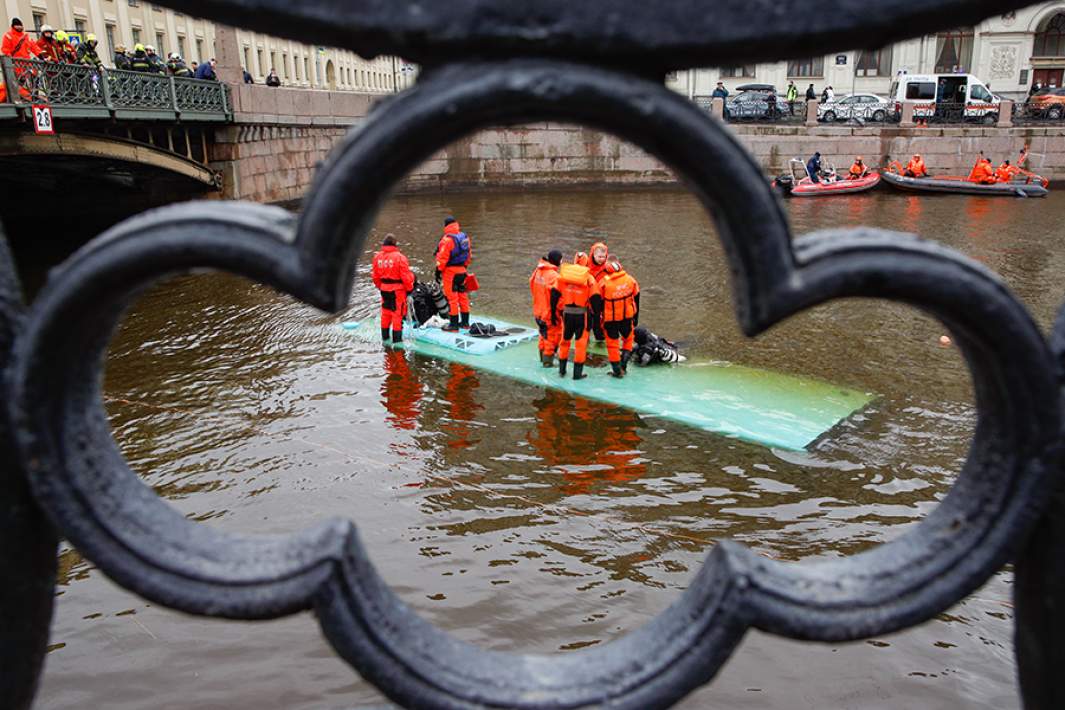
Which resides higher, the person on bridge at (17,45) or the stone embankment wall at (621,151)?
the person on bridge at (17,45)

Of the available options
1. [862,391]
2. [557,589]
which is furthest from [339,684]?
[862,391]

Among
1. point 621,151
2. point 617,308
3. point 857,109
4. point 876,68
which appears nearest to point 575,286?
point 617,308

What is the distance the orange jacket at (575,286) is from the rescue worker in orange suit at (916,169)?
73.8 feet

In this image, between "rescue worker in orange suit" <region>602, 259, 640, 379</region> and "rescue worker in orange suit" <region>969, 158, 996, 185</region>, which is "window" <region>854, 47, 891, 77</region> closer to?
"rescue worker in orange suit" <region>969, 158, 996, 185</region>

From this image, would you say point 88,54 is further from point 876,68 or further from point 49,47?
point 876,68

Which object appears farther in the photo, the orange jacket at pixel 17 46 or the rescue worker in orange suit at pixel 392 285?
the orange jacket at pixel 17 46

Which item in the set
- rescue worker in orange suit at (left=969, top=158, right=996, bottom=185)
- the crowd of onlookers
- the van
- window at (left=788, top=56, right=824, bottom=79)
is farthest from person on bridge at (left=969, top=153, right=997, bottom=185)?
the crowd of onlookers

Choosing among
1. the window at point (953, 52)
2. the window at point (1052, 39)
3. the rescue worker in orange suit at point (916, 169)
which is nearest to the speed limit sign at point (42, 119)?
the rescue worker in orange suit at point (916, 169)

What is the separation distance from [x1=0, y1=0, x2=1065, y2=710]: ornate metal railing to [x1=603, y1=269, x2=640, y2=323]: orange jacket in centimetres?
864

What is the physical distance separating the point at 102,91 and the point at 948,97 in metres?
29.4

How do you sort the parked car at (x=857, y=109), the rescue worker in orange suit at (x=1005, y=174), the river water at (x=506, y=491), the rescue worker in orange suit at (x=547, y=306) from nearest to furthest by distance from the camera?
the river water at (x=506, y=491)
the rescue worker in orange suit at (x=547, y=306)
the rescue worker in orange suit at (x=1005, y=174)
the parked car at (x=857, y=109)

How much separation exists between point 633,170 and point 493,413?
76.6 ft

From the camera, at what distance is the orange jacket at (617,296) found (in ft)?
32.1

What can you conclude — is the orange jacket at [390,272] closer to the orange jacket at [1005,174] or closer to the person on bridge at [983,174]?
the person on bridge at [983,174]
